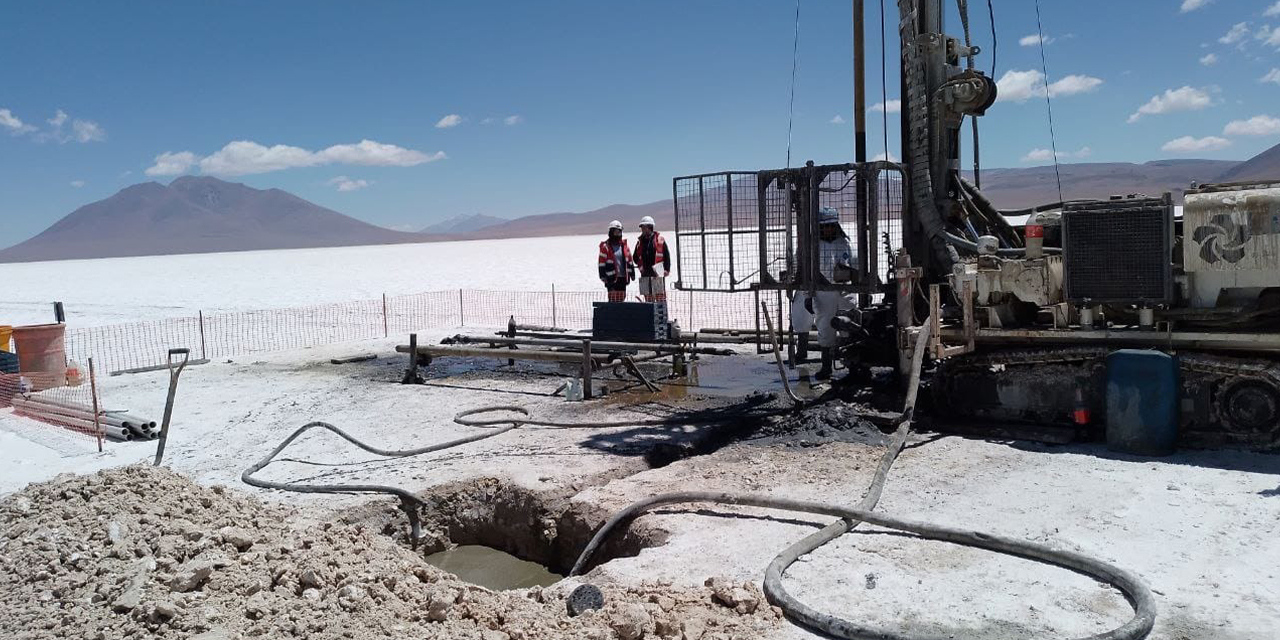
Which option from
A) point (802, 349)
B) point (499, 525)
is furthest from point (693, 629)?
point (802, 349)

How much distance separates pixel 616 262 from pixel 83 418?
6.81 m

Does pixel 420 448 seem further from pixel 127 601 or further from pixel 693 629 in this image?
pixel 693 629

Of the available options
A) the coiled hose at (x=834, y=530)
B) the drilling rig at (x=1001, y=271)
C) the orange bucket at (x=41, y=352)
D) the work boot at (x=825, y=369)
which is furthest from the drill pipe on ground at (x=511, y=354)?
the orange bucket at (x=41, y=352)

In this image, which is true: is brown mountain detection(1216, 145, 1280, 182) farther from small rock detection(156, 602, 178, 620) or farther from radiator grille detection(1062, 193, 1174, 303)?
small rock detection(156, 602, 178, 620)

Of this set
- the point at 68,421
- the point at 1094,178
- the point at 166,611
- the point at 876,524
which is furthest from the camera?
the point at 1094,178

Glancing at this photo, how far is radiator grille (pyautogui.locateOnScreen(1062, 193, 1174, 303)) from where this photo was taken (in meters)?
7.45

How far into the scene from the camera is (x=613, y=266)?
13.6 metres

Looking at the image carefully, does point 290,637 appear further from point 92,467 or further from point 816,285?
point 816,285

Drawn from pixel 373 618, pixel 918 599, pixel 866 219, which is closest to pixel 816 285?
pixel 866 219

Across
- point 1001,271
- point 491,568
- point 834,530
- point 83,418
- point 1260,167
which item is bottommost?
point 491,568

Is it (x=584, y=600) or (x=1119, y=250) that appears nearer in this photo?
(x=584, y=600)

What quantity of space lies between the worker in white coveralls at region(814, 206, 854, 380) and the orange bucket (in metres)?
10.1

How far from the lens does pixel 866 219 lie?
29.7 feet

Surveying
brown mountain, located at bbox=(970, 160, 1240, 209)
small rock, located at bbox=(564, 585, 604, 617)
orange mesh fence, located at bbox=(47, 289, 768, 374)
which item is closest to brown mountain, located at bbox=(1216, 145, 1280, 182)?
brown mountain, located at bbox=(970, 160, 1240, 209)
